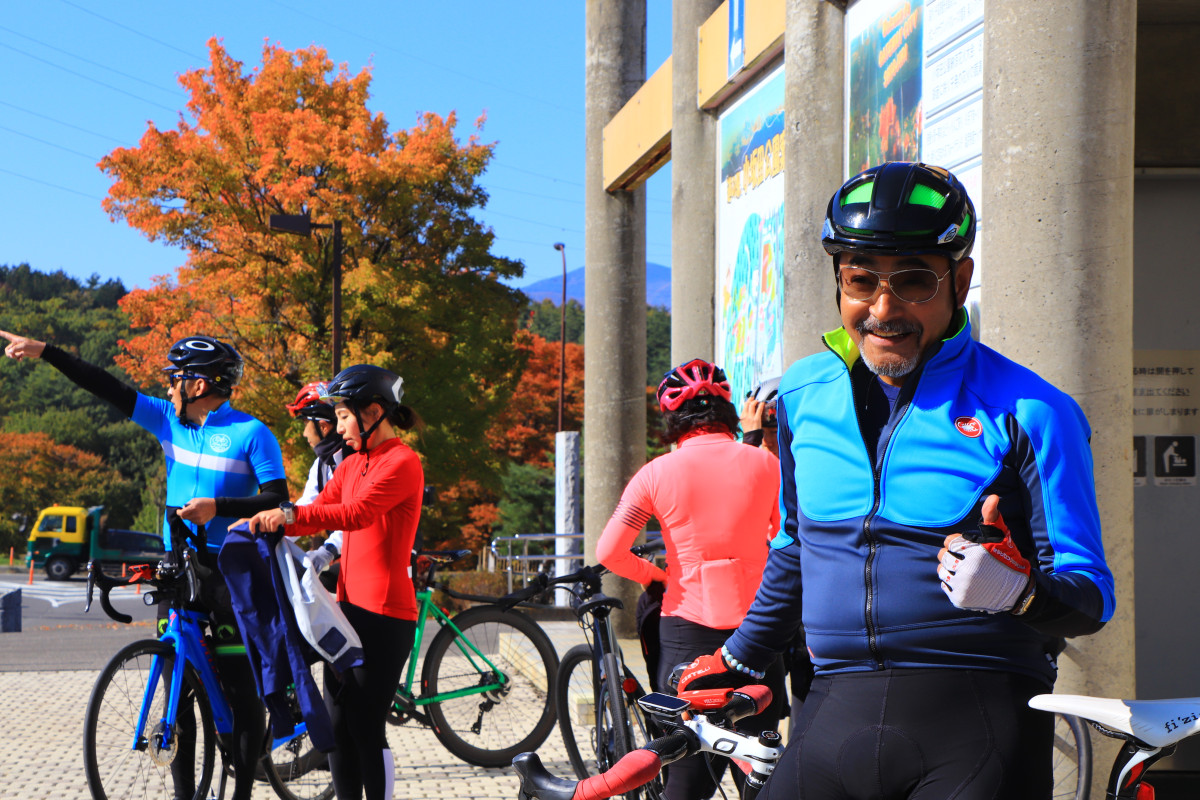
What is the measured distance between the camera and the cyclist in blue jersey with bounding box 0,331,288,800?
5109 mm

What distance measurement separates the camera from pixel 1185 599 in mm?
6621

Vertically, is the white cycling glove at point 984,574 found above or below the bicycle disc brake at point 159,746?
above

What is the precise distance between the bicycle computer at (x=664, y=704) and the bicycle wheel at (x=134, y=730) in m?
3.28

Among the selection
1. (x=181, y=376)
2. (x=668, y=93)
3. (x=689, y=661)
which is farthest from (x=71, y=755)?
(x=668, y=93)

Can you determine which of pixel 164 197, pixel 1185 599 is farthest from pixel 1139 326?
pixel 164 197

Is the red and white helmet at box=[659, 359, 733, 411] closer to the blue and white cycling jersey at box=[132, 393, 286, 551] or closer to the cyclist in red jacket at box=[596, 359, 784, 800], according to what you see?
the cyclist in red jacket at box=[596, 359, 784, 800]

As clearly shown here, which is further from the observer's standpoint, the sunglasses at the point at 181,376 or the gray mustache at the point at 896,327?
the sunglasses at the point at 181,376

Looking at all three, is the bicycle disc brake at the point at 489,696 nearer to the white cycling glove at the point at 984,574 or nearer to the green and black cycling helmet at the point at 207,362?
the green and black cycling helmet at the point at 207,362

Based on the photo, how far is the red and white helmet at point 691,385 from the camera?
448cm

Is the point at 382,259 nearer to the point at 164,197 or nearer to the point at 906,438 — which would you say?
the point at 164,197

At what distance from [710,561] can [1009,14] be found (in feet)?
7.51

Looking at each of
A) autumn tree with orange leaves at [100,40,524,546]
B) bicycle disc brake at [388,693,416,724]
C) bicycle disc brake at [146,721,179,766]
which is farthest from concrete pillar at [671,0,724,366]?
autumn tree with orange leaves at [100,40,524,546]

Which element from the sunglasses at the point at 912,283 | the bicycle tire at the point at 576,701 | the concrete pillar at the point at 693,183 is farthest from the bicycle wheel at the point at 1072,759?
→ the concrete pillar at the point at 693,183

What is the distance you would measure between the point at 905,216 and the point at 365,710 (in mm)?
3247
